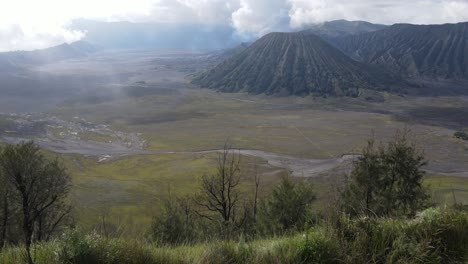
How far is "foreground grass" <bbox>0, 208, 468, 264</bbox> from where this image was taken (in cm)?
470

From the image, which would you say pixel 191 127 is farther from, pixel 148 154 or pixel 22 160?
pixel 22 160

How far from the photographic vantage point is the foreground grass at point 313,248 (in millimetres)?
4695

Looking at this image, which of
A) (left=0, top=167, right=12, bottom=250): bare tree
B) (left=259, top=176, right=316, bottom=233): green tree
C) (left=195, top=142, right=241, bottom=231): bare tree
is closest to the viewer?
(left=0, top=167, right=12, bottom=250): bare tree

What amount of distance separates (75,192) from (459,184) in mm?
61277

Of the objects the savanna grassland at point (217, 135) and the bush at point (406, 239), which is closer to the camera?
the bush at point (406, 239)

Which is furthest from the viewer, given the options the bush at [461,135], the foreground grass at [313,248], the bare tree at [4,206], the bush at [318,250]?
the bush at [461,135]

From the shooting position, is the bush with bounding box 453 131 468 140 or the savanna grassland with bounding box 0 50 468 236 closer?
the savanna grassland with bounding box 0 50 468 236

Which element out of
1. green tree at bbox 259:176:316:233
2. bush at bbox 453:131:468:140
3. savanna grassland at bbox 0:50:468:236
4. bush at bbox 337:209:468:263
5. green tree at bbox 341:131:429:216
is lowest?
bush at bbox 453:131:468:140

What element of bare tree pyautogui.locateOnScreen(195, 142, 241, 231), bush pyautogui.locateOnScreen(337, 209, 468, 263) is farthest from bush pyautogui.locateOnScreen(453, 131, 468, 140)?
bush pyautogui.locateOnScreen(337, 209, 468, 263)

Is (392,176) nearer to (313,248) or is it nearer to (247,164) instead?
(313,248)

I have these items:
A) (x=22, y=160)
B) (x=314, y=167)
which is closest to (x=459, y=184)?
(x=314, y=167)

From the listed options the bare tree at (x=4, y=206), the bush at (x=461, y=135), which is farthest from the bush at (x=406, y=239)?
the bush at (x=461, y=135)

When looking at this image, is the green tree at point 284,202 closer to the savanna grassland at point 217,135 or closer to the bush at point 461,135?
the savanna grassland at point 217,135

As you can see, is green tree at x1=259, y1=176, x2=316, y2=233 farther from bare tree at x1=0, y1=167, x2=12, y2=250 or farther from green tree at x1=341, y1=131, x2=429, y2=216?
bare tree at x1=0, y1=167, x2=12, y2=250
